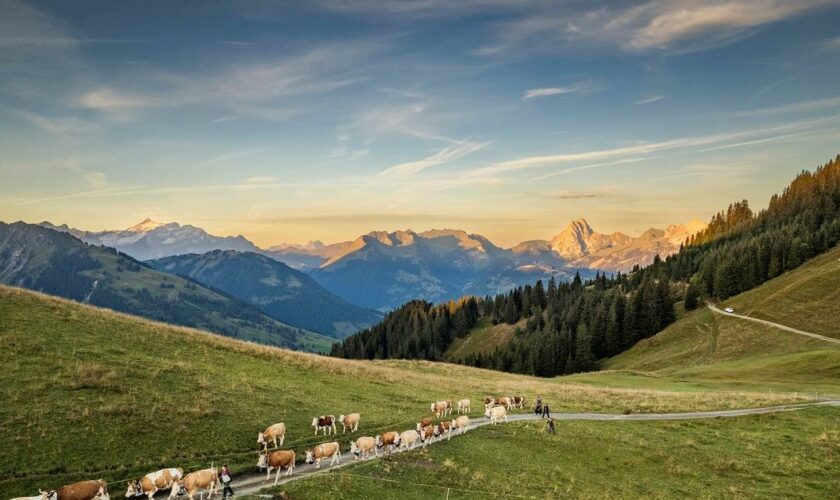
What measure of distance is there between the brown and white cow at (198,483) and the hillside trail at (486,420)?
3.92ft

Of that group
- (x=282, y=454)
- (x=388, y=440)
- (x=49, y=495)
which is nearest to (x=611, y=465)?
(x=388, y=440)

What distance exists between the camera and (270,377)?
46.4 meters

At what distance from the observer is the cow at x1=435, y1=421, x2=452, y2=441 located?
35.8 meters

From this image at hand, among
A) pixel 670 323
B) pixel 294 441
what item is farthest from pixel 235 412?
pixel 670 323

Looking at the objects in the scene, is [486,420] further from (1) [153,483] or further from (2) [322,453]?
(1) [153,483]

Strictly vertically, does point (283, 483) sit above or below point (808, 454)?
above

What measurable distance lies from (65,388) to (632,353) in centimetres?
13944

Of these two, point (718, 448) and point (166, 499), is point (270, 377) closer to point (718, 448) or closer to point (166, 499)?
point (166, 499)

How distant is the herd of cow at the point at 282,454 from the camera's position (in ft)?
70.5

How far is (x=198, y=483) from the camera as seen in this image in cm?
2289

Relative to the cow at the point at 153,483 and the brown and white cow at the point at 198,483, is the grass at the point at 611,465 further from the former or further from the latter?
the cow at the point at 153,483

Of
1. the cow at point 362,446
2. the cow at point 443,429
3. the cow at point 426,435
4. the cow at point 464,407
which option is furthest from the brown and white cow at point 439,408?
the cow at point 362,446

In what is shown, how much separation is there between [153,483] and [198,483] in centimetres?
192

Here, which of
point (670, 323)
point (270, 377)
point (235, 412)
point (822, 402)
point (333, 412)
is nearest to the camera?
point (235, 412)
